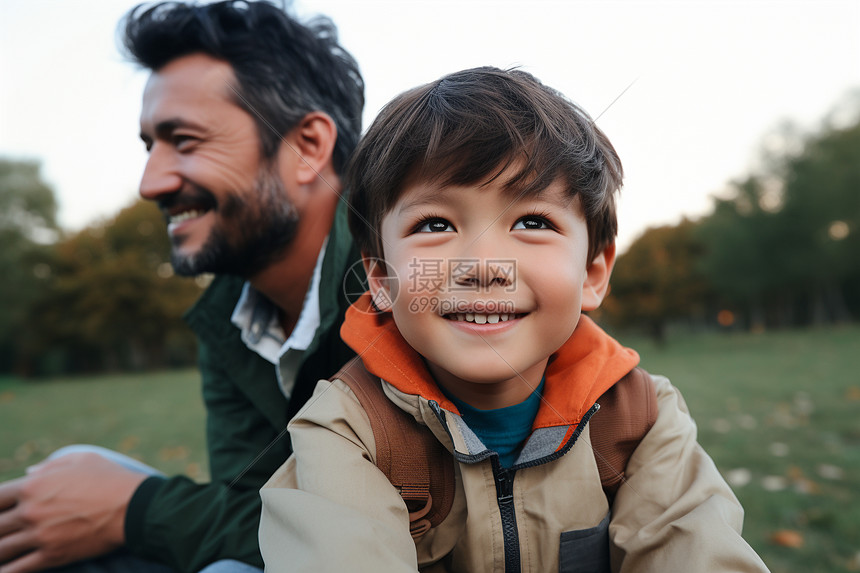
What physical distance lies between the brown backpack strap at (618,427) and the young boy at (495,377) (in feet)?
0.10

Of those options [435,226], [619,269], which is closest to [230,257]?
[435,226]

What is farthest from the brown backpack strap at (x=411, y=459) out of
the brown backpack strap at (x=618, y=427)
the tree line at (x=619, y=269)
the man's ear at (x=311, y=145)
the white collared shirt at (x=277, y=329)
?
the tree line at (x=619, y=269)

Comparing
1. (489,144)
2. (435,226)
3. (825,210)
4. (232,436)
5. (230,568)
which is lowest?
(825,210)

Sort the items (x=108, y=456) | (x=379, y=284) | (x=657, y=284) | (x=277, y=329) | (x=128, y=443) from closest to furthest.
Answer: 1. (x=379, y=284)
2. (x=108, y=456)
3. (x=277, y=329)
4. (x=128, y=443)
5. (x=657, y=284)

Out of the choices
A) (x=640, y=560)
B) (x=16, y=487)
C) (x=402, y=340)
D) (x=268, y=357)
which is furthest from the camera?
(x=268, y=357)

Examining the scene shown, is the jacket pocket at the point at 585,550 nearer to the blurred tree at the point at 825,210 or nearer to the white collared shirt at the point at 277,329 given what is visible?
the white collared shirt at the point at 277,329

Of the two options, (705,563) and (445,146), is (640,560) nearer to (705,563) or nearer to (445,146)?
(705,563)

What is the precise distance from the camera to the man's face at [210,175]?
7.08 ft

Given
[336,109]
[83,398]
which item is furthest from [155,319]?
[336,109]

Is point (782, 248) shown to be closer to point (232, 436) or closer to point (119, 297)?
point (232, 436)

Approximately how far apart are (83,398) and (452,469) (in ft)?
41.5

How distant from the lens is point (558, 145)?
1.29m

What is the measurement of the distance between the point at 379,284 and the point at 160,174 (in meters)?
→ 1.23

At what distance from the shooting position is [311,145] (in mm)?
2338
